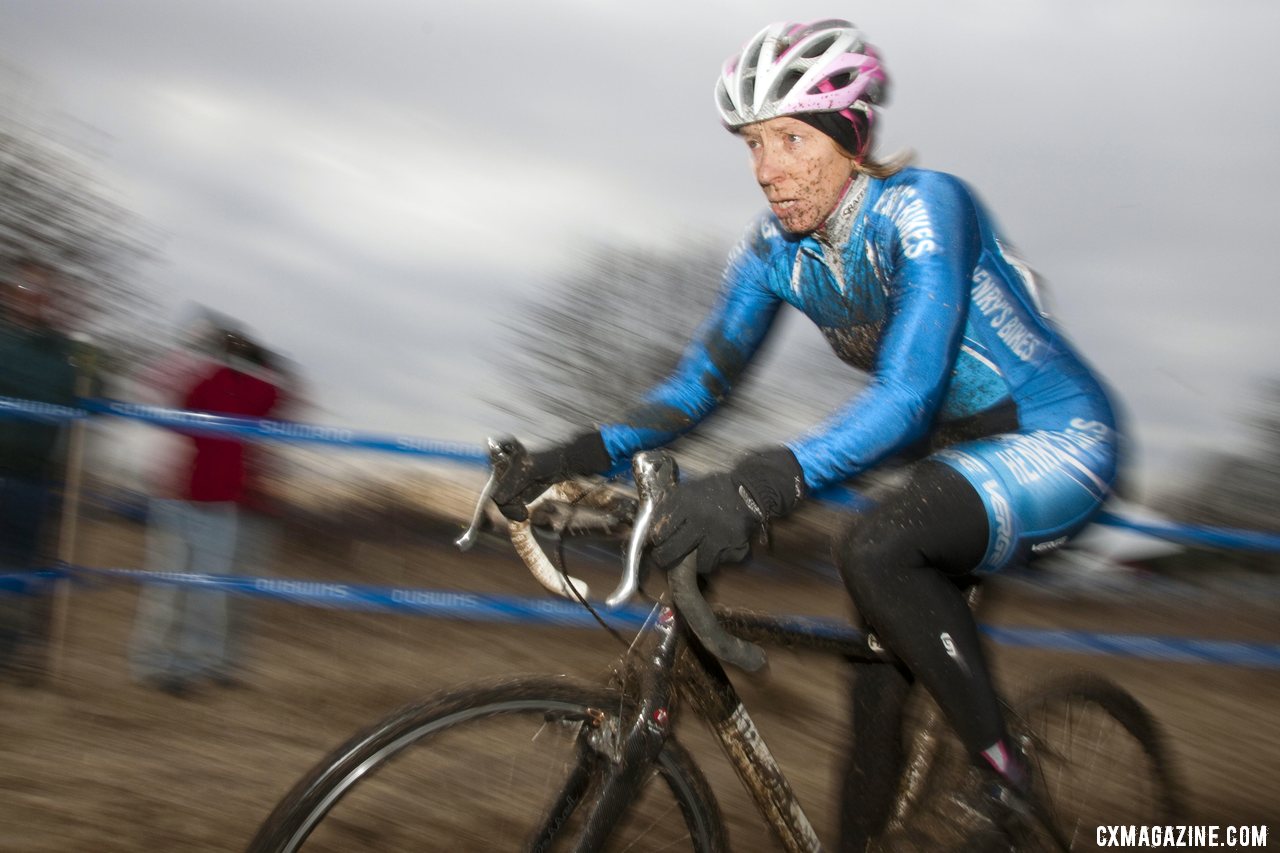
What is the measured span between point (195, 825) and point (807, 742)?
275 centimetres

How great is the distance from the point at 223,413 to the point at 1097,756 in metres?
3.85

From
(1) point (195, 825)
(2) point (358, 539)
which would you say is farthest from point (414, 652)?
(1) point (195, 825)

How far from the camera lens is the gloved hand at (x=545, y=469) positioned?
238 cm

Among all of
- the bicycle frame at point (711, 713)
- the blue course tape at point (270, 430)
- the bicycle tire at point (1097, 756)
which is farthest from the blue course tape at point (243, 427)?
the bicycle frame at point (711, 713)

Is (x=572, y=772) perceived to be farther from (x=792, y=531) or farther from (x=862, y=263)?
(x=792, y=531)

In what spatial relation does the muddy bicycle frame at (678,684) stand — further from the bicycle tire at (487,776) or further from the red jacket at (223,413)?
the red jacket at (223,413)

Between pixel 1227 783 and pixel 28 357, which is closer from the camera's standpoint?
pixel 28 357

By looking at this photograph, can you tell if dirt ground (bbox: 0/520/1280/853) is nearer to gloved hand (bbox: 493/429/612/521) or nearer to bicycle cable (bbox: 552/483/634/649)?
bicycle cable (bbox: 552/483/634/649)

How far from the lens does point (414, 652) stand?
647 centimetres

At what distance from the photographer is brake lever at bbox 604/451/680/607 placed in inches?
74.4

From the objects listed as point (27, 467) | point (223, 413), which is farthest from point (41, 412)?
point (223, 413)

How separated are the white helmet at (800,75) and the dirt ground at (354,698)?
1.20 m

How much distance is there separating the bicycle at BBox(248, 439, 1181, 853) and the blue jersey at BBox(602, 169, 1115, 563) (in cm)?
38

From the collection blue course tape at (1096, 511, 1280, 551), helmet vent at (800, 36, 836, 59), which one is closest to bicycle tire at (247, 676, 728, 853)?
helmet vent at (800, 36, 836, 59)
